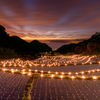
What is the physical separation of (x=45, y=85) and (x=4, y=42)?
41523 millimetres

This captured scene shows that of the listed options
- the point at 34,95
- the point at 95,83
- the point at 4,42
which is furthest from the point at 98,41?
the point at 4,42

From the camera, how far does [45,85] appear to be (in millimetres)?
3521

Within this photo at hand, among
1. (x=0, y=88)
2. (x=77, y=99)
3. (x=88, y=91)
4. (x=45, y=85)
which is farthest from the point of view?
(x=45, y=85)

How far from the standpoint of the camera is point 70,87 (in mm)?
3346

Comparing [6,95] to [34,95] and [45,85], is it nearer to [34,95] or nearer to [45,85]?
[34,95]

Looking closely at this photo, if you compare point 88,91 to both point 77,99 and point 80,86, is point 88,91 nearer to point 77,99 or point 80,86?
point 80,86

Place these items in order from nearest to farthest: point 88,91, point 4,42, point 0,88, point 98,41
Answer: point 88,91 → point 0,88 → point 98,41 → point 4,42

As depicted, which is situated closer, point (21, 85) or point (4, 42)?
point (21, 85)

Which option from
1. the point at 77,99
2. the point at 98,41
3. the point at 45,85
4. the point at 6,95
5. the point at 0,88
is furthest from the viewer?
the point at 98,41

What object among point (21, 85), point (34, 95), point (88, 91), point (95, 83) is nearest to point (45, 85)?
point (34, 95)

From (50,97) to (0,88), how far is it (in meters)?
2.00

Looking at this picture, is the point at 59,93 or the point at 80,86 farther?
the point at 80,86

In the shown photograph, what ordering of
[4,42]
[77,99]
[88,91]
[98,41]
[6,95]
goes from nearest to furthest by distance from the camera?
1. [77,99]
2. [6,95]
3. [88,91]
4. [98,41]
5. [4,42]

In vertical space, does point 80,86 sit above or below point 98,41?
below
